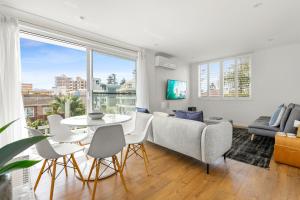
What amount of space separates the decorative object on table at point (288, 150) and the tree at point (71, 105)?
12.6 feet

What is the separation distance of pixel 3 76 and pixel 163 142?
9.11 feet

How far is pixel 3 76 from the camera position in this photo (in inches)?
85.0

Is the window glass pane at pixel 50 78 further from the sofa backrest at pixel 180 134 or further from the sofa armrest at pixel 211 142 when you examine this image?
the sofa armrest at pixel 211 142

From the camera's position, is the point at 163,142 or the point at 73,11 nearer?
the point at 73,11

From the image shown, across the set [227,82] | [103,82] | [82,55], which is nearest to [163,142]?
[103,82]

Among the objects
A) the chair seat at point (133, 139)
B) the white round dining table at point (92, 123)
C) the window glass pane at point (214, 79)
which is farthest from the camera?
the window glass pane at point (214, 79)

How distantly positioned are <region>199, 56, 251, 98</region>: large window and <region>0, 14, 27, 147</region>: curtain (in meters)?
5.51

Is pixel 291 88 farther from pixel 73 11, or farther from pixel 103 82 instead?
pixel 73 11

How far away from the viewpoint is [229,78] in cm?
506

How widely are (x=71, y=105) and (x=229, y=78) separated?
5004 millimetres

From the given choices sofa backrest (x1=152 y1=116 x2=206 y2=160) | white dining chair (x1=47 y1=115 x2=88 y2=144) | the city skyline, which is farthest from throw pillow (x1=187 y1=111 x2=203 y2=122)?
the city skyline

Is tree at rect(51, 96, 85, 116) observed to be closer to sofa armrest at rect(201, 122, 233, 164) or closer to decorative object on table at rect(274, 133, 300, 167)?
sofa armrest at rect(201, 122, 233, 164)

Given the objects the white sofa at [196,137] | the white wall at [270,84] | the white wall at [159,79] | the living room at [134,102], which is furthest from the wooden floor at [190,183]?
the white wall at [270,84]

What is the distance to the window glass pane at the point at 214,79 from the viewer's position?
5.36m
